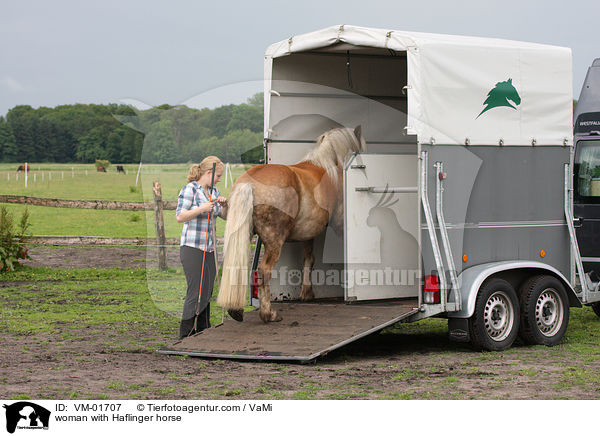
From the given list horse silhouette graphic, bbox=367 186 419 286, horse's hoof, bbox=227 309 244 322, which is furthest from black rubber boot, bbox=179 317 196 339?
horse silhouette graphic, bbox=367 186 419 286

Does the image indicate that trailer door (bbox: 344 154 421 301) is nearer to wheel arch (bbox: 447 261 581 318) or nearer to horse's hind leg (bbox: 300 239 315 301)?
wheel arch (bbox: 447 261 581 318)

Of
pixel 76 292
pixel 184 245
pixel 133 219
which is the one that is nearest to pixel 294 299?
pixel 184 245

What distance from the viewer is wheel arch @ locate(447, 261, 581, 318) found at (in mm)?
7137

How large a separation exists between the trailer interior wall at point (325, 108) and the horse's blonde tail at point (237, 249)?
1.34 m

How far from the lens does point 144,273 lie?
1418 cm

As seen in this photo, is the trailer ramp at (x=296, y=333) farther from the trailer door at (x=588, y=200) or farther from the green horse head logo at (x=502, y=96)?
the trailer door at (x=588, y=200)

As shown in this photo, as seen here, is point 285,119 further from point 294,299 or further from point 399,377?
point 399,377

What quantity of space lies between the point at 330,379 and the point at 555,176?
11.8 ft

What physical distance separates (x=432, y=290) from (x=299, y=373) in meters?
1.55

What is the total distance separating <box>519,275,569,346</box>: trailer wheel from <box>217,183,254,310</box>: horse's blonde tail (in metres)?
2.82

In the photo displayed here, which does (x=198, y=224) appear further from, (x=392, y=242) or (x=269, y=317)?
→ (x=392, y=242)

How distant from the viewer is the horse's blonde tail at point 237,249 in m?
7.02

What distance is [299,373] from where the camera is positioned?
6355 millimetres
